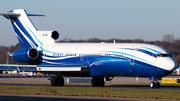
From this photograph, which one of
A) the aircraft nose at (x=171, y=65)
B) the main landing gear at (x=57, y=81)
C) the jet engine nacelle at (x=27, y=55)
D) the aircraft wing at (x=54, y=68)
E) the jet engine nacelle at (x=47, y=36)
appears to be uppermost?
the jet engine nacelle at (x=47, y=36)

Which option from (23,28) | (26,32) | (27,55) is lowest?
(27,55)

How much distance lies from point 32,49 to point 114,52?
11.2m

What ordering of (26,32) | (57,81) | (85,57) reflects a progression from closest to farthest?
(85,57) → (57,81) → (26,32)

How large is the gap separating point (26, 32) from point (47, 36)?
9.89 ft

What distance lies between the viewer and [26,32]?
149 ft

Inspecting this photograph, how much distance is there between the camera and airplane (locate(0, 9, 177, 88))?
3572cm

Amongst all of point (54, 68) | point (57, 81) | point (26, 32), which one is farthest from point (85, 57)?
point (26, 32)

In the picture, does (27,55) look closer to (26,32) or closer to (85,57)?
(26,32)

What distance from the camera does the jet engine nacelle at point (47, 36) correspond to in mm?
44656

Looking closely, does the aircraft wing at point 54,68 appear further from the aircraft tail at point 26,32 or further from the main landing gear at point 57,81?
the aircraft tail at point 26,32

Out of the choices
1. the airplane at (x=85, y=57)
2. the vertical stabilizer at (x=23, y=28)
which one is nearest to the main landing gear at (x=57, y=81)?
the airplane at (x=85, y=57)

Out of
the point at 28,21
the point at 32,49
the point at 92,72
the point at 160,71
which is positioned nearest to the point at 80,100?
the point at 160,71

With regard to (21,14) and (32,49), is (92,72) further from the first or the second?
(21,14)

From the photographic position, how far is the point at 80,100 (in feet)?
74.5
